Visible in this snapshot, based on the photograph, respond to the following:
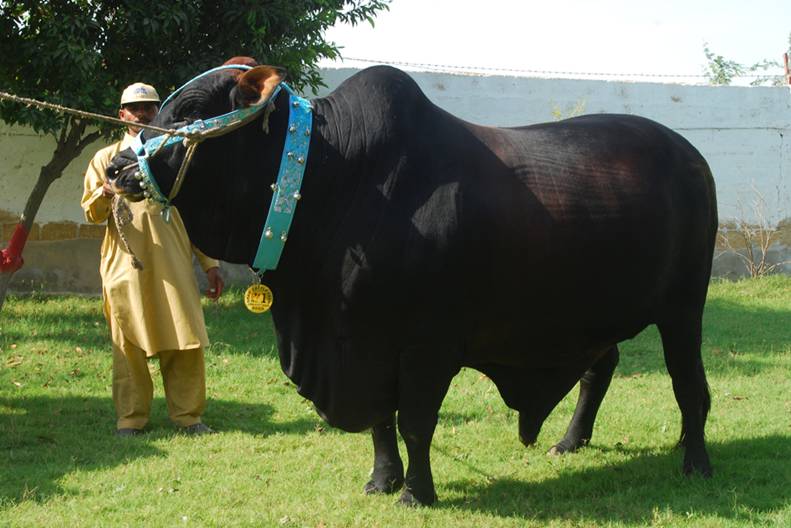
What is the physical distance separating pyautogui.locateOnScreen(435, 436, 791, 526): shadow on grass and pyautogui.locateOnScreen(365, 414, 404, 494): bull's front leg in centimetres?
28

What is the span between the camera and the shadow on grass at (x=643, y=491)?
4.64 m

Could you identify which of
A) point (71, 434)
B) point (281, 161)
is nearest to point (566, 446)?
point (281, 161)

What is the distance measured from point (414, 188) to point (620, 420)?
284 cm

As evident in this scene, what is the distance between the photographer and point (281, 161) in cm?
431

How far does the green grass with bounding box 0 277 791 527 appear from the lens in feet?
15.3

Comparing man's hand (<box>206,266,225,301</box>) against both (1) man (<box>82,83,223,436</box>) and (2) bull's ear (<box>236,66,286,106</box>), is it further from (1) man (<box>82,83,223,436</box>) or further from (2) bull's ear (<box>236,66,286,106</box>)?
(2) bull's ear (<box>236,66,286,106</box>)

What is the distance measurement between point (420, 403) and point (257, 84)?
160cm

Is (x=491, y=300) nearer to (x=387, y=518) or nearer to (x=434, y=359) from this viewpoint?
(x=434, y=359)

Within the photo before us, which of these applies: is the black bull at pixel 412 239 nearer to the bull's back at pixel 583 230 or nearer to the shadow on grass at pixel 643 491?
the bull's back at pixel 583 230

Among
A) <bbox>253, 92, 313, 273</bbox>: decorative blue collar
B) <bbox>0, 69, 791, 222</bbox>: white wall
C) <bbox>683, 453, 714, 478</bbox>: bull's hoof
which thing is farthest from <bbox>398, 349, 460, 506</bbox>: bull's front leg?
<bbox>0, 69, 791, 222</bbox>: white wall

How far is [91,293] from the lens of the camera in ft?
37.5

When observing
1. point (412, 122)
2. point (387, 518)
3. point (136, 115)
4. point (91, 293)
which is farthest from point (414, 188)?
point (91, 293)

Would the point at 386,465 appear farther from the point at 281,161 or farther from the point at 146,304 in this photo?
the point at 146,304

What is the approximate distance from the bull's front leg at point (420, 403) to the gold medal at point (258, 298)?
2.19 feet
